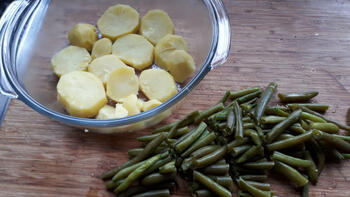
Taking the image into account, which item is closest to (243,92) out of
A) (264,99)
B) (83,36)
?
(264,99)

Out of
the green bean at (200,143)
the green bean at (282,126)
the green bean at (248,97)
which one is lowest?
the green bean at (200,143)

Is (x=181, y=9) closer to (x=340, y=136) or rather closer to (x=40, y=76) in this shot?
(x=40, y=76)

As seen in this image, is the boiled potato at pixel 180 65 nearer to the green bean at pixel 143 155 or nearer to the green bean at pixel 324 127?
the green bean at pixel 143 155

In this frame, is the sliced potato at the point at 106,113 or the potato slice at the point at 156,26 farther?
the potato slice at the point at 156,26

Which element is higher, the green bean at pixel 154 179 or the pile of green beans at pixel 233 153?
the pile of green beans at pixel 233 153

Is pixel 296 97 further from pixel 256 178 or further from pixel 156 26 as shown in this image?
A: pixel 156 26

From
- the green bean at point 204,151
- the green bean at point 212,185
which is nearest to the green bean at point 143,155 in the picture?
the green bean at point 204,151

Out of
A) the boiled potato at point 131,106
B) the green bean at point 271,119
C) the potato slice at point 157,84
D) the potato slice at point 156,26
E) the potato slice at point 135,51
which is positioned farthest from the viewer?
the potato slice at point 156,26
